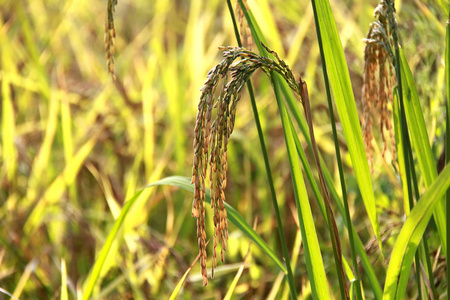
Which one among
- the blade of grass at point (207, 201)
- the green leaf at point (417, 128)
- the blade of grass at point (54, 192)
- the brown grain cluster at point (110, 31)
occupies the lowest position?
the blade of grass at point (54, 192)

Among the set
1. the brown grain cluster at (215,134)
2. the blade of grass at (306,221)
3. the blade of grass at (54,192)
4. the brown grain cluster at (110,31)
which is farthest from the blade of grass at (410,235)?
the blade of grass at (54,192)

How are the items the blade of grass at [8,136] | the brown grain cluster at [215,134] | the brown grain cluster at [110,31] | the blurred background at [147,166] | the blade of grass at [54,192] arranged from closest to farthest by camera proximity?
the brown grain cluster at [215,134] → the brown grain cluster at [110,31] → the blurred background at [147,166] → the blade of grass at [54,192] → the blade of grass at [8,136]

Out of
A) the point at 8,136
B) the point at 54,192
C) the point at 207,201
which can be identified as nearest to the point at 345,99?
the point at 207,201

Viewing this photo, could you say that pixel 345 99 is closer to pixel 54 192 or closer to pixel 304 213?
pixel 304 213

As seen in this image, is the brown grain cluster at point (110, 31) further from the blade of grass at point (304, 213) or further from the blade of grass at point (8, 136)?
the blade of grass at point (8, 136)

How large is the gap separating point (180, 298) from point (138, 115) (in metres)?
1.03

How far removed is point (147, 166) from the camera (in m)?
1.81

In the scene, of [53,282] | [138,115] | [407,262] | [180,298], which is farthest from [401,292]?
[138,115]

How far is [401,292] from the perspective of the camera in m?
0.68

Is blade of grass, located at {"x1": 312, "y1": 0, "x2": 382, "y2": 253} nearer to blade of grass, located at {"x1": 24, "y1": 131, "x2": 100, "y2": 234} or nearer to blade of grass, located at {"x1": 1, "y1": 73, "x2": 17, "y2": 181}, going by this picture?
blade of grass, located at {"x1": 24, "y1": 131, "x2": 100, "y2": 234}

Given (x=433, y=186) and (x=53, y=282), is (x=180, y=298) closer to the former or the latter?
(x=53, y=282)

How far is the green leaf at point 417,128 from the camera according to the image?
0.71 m

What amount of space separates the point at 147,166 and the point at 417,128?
121 centimetres

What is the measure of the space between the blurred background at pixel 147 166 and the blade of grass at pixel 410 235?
0.42m
